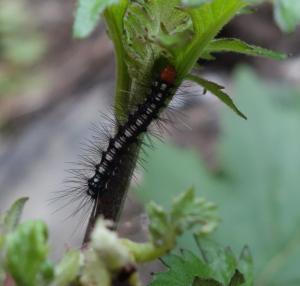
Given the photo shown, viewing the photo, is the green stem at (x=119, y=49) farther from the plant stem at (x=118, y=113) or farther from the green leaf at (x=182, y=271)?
the green leaf at (x=182, y=271)

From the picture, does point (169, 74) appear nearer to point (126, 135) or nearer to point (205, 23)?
point (205, 23)

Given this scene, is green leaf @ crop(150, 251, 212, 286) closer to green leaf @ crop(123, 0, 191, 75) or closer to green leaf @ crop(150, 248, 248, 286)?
green leaf @ crop(150, 248, 248, 286)

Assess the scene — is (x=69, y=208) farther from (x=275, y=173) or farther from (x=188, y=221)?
(x=188, y=221)

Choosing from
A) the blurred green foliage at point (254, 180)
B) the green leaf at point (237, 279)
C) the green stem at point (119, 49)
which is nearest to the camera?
the green stem at point (119, 49)

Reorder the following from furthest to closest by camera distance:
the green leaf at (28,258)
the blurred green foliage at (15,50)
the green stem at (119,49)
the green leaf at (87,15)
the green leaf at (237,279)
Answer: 1. the blurred green foliage at (15,50)
2. the green leaf at (237,279)
3. the green stem at (119,49)
4. the green leaf at (87,15)
5. the green leaf at (28,258)

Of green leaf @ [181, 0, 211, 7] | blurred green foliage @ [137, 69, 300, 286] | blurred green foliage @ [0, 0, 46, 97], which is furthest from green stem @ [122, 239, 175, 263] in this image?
blurred green foliage @ [0, 0, 46, 97]

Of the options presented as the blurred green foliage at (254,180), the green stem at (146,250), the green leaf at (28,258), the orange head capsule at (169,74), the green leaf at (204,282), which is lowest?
the green leaf at (28,258)

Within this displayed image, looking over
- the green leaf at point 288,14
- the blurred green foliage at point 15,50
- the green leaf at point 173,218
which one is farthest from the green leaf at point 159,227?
the blurred green foliage at point 15,50
